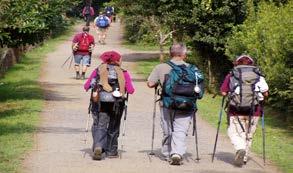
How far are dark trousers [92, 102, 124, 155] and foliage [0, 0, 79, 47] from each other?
13.2ft

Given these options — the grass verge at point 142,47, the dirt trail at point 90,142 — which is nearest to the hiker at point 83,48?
the dirt trail at point 90,142

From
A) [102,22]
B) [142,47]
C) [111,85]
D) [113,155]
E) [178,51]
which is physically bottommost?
[142,47]

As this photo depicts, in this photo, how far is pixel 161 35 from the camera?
95.7 ft

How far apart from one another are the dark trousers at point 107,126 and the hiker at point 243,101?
164 centimetres

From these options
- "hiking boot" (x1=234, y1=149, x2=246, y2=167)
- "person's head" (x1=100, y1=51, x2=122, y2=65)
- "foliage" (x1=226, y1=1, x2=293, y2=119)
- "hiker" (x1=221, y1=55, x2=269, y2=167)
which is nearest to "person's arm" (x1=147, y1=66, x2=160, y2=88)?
"person's head" (x1=100, y1=51, x2=122, y2=65)

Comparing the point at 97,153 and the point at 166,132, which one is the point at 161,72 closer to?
the point at 166,132

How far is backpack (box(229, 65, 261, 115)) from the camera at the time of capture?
34.6 feet

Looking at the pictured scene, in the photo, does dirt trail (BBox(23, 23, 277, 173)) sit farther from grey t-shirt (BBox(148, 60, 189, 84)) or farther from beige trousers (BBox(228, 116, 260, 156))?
grey t-shirt (BBox(148, 60, 189, 84))

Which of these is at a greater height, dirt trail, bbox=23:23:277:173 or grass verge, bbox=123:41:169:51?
dirt trail, bbox=23:23:277:173

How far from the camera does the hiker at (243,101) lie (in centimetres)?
1054

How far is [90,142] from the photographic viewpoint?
1246 centimetres

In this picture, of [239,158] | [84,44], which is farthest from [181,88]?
[84,44]

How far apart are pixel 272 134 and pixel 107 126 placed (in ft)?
15.8

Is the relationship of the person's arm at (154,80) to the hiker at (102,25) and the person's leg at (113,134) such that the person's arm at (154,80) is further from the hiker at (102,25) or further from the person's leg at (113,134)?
the hiker at (102,25)
